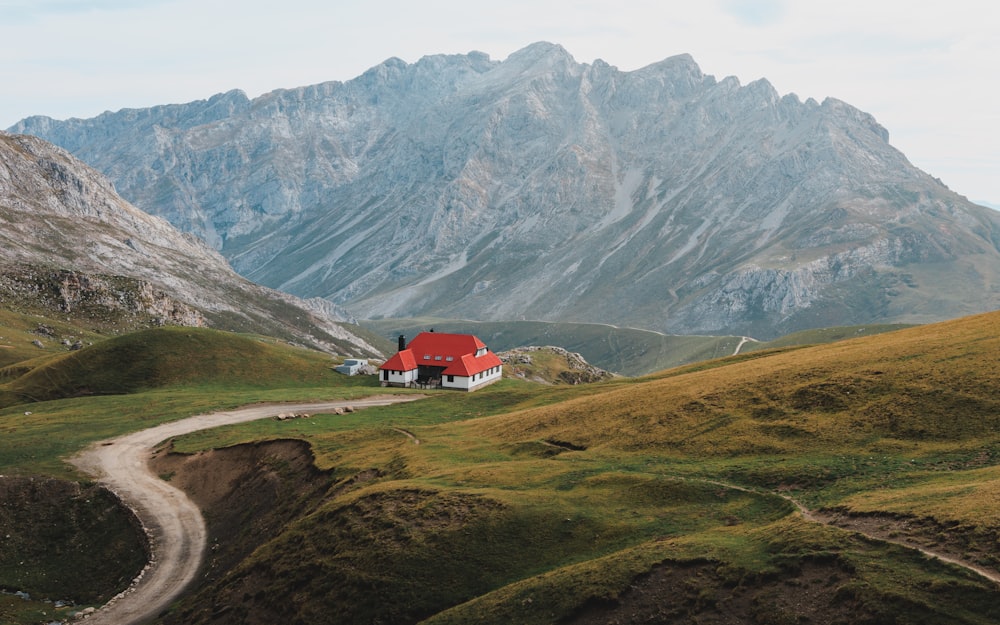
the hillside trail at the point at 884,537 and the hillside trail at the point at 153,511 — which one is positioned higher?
the hillside trail at the point at 884,537

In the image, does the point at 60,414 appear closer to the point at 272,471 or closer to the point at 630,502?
the point at 272,471

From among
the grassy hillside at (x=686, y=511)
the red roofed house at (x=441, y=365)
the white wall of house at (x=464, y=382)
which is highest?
the grassy hillside at (x=686, y=511)

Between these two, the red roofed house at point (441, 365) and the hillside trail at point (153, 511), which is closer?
the hillside trail at point (153, 511)

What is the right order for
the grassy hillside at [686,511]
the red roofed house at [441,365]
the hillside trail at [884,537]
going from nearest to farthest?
the hillside trail at [884,537]
the grassy hillside at [686,511]
the red roofed house at [441,365]

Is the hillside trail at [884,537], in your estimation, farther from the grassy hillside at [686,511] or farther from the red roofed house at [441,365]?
Result: the red roofed house at [441,365]

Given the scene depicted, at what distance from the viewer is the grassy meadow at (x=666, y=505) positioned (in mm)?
31109

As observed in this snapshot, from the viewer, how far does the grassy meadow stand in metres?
31.1

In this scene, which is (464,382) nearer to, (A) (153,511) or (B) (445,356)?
(B) (445,356)

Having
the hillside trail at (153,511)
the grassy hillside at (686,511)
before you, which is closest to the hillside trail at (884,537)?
the grassy hillside at (686,511)

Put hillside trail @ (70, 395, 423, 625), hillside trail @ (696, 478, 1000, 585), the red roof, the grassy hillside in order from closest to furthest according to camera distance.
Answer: hillside trail @ (696, 478, 1000, 585) → the grassy hillside → hillside trail @ (70, 395, 423, 625) → the red roof

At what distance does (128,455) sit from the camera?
2926 inches

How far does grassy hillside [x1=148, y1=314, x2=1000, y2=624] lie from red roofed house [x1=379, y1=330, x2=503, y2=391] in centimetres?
5796

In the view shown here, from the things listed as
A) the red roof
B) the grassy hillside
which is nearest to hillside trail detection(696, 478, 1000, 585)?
the grassy hillside

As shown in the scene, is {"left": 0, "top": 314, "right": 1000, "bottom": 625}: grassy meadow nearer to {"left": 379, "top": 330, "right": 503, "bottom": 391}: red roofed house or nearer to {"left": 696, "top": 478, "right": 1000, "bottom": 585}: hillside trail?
{"left": 696, "top": 478, "right": 1000, "bottom": 585}: hillside trail
